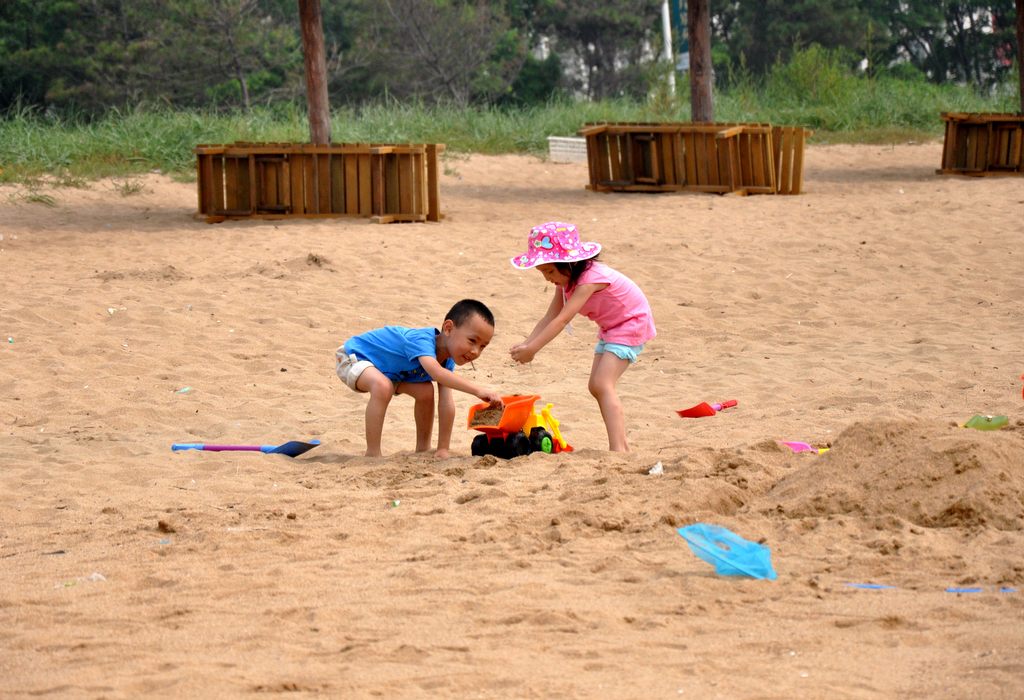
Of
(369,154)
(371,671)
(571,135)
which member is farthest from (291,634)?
(571,135)

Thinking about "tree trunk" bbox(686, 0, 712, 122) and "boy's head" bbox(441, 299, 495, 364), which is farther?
"tree trunk" bbox(686, 0, 712, 122)

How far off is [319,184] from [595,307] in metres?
7.78

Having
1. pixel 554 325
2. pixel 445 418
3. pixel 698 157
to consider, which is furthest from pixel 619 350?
pixel 698 157

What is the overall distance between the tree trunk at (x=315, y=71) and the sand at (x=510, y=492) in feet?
12.1

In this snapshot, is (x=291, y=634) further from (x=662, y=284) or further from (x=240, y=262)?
(x=240, y=262)

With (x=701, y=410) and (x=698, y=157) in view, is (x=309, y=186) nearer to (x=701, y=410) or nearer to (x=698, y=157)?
(x=698, y=157)

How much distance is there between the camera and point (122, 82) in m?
25.8

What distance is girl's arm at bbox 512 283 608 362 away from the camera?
16.9 ft

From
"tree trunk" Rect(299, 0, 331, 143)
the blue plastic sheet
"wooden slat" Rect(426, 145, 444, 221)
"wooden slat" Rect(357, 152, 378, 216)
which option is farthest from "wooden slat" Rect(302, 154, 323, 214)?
the blue plastic sheet

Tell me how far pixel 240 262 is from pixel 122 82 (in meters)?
17.1

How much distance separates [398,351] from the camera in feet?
17.7

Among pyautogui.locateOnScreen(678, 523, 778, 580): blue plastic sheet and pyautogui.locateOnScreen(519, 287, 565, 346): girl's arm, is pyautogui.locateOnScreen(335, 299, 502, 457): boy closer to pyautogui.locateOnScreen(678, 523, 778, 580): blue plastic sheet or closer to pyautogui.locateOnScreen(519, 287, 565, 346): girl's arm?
pyautogui.locateOnScreen(519, 287, 565, 346): girl's arm

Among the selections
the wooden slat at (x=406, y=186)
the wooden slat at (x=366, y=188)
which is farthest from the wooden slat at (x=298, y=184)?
the wooden slat at (x=406, y=186)

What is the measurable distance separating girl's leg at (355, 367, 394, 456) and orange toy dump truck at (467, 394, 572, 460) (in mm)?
383
